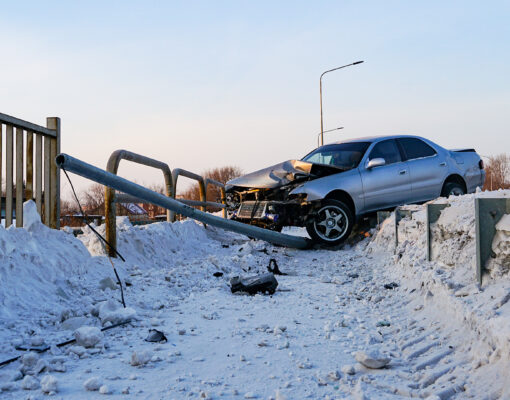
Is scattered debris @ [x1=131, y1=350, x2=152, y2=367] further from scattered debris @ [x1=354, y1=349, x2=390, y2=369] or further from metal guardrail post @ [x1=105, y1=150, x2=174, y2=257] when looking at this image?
metal guardrail post @ [x1=105, y1=150, x2=174, y2=257]

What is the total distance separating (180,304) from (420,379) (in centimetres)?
250

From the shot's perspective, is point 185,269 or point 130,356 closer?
point 130,356

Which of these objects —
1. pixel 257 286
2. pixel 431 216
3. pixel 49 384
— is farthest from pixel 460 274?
pixel 49 384

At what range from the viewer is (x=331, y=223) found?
866cm

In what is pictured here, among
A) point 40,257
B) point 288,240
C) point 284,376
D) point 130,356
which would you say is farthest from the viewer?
point 288,240

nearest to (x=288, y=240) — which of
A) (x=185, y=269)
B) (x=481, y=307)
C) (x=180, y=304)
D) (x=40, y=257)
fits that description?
(x=185, y=269)

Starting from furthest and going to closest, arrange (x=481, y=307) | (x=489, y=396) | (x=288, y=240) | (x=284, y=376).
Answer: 1. (x=288, y=240)
2. (x=481, y=307)
3. (x=284, y=376)
4. (x=489, y=396)

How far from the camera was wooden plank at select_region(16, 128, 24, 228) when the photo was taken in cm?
521

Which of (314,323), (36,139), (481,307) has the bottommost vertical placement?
(314,323)

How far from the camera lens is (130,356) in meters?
3.07

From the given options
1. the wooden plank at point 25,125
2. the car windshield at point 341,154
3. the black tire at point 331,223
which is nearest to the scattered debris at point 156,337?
the wooden plank at point 25,125

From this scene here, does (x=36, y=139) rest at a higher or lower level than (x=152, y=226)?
higher

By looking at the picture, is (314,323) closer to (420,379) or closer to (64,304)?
(420,379)

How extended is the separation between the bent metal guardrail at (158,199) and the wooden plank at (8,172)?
1.65 ft
